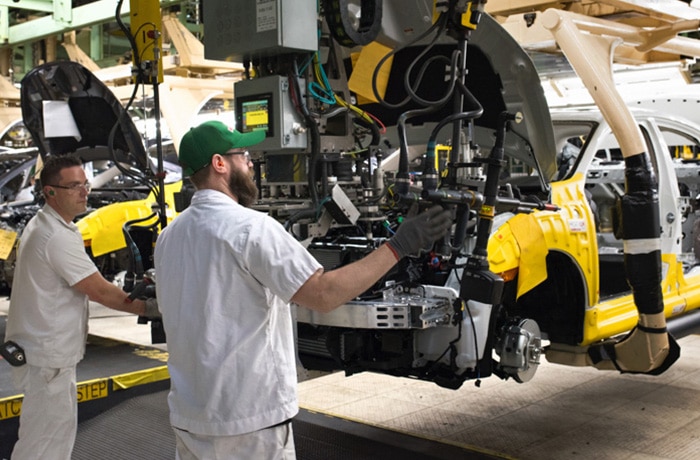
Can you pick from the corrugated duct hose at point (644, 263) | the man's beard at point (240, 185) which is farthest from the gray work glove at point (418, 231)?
the corrugated duct hose at point (644, 263)

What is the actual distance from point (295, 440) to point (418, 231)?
2.41 metres

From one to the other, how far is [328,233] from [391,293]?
1.78ft

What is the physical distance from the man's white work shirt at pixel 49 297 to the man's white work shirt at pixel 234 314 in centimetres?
142

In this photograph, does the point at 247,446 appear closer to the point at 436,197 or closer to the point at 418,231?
the point at 418,231

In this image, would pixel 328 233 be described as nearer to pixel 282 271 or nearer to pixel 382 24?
pixel 382 24

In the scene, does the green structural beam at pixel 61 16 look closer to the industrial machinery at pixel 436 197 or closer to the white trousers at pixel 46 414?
the industrial machinery at pixel 436 197

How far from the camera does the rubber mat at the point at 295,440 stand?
14.8ft

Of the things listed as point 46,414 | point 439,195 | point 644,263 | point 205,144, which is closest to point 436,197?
point 439,195

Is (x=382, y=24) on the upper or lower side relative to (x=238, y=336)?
upper

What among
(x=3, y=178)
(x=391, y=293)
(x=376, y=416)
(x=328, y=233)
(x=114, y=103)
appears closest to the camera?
(x=391, y=293)

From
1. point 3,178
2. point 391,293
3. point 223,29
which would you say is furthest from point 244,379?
point 3,178

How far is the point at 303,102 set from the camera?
3.89m

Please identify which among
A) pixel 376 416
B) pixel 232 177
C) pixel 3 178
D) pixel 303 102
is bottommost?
pixel 376 416

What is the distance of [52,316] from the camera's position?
3732 mm
